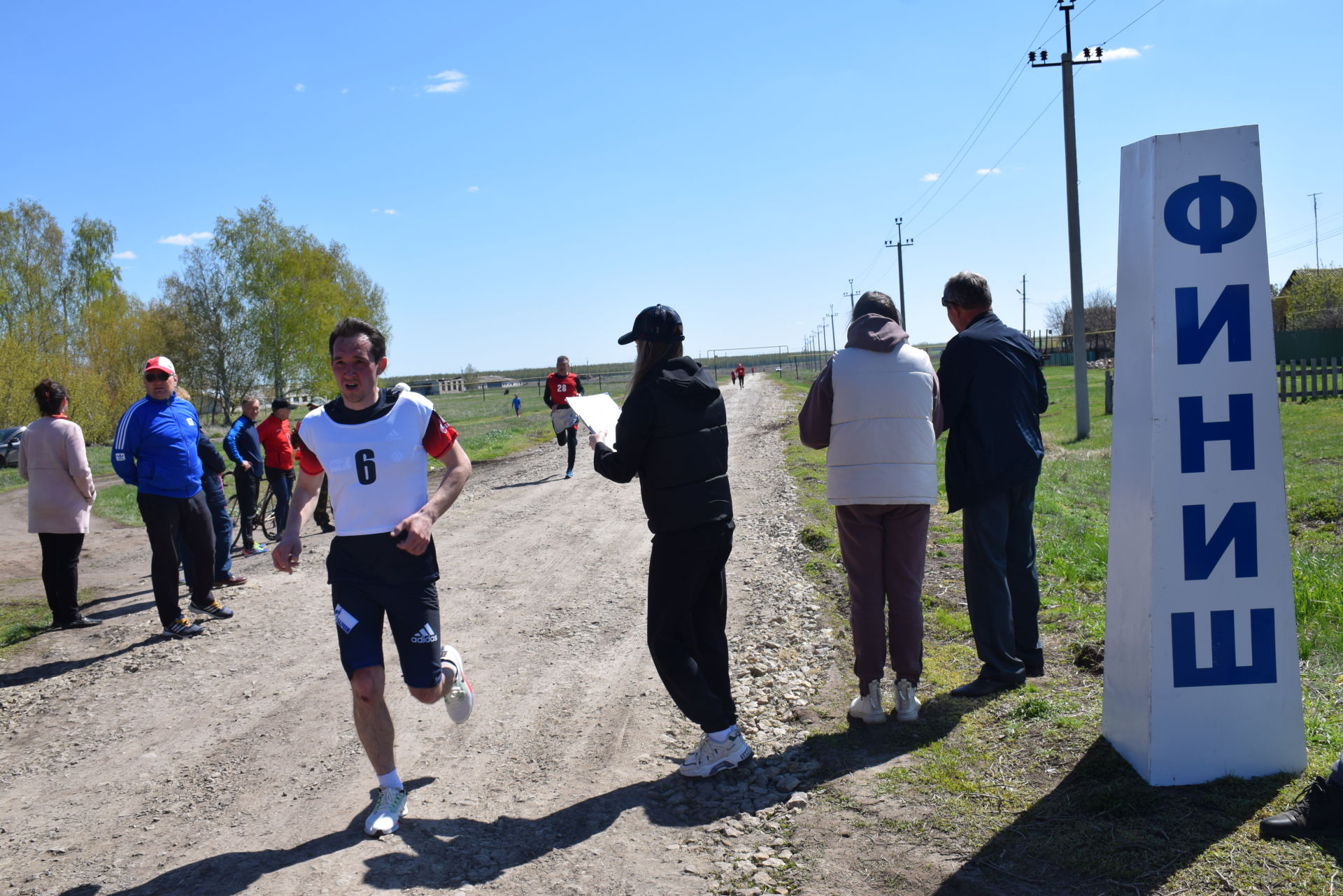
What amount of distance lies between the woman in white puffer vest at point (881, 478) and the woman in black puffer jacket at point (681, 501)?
2.26ft

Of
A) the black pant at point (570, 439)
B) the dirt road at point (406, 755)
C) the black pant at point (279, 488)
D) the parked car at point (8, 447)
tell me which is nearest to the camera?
the dirt road at point (406, 755)

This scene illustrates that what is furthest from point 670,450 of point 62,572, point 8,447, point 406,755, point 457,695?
point 8,447

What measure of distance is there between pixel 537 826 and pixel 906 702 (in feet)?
6.43

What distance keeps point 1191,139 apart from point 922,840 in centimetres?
296

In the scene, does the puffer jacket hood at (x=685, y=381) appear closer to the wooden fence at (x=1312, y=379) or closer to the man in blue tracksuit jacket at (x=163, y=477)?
the man in blue tracksuit jacket at (x=163, y=477)

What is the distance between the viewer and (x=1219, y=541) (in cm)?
372

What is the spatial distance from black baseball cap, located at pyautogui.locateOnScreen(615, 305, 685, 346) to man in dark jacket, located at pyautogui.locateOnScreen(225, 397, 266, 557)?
7767 millimetres

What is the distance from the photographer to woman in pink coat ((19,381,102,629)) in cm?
769

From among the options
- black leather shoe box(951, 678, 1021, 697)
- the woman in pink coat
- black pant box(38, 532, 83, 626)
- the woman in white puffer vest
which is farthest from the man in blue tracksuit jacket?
black leather shoe box(951, 678, 1021, 697)

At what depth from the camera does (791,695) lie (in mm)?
5328

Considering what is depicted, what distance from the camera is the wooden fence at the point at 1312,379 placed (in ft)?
77.0

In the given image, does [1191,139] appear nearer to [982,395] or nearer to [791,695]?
[982,395]

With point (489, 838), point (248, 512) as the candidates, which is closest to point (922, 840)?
point (489, 838)

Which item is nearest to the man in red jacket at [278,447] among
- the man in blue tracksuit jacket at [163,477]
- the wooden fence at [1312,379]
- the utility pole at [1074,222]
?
the man in blue tracksuit jacket at [163,477]
